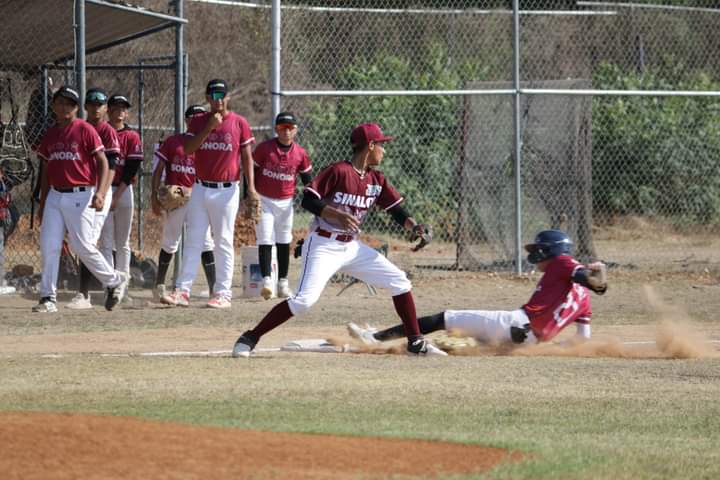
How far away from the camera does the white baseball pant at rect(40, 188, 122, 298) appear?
10.8 meters

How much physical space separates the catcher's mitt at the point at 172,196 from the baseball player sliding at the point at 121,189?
13.1 inches

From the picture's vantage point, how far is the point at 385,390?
7.09 m

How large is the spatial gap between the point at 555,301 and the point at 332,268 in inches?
71.5

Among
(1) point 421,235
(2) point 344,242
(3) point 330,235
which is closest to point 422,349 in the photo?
(1) point 421,235

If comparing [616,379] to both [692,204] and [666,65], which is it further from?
[666,65]

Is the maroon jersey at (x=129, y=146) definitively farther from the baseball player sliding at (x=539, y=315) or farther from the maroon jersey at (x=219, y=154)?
the baseball player sliding at (x=539, y=315)

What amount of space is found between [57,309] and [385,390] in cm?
539

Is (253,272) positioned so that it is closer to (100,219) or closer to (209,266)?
(209,266)

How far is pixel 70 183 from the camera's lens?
1080cm

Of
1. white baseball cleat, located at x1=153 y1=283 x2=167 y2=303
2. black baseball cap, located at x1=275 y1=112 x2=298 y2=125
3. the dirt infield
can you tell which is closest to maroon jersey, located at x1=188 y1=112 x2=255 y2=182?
black baseball cap, located at x1=275 y1=112 x2=298 y2=125

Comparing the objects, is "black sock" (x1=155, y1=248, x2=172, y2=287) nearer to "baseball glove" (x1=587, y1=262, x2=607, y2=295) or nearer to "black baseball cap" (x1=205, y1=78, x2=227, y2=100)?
"black baseball cap" (x1=205, y1=78, x2=227, y2=100)

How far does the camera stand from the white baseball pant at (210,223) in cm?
1126

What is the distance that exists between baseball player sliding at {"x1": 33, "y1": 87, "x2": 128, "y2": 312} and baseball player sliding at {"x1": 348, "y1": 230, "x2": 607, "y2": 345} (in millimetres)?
3154

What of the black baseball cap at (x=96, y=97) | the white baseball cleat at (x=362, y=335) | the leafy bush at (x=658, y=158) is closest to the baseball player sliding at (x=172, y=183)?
the black baseball cap at (x=96, y=97)
